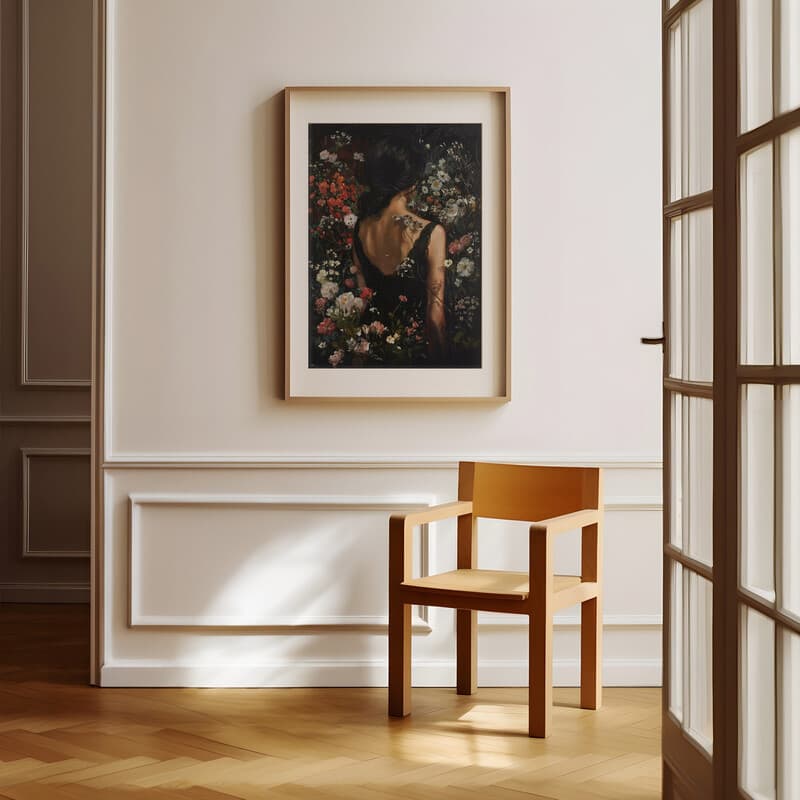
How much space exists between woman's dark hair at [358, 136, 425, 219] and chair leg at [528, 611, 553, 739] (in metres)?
1.46

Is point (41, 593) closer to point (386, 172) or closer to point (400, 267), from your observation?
point (400, 267)

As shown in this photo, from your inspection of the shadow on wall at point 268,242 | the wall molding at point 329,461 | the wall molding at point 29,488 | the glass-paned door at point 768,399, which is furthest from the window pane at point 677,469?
the wall molding at point 29,488

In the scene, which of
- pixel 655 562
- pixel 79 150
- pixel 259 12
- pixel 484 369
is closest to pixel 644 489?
pixel 655 562

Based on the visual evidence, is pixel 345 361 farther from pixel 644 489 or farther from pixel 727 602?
pixel 727 602

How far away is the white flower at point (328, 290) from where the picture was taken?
142 inches

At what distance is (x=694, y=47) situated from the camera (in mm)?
2191

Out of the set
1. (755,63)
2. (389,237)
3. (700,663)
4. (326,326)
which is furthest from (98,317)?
(755,63)

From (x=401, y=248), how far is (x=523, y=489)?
89cm

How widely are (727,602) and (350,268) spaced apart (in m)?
2.00

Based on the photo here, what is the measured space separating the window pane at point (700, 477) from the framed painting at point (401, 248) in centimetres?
138

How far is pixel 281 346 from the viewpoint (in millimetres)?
3631

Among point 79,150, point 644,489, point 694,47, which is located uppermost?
point 79,150

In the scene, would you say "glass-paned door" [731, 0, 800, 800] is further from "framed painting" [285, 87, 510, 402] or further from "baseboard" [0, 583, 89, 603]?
"baseboard" [0, 583, 89, 603]

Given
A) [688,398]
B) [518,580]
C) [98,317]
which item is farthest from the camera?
[98,317]
